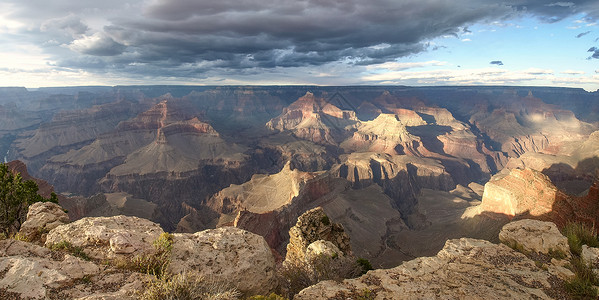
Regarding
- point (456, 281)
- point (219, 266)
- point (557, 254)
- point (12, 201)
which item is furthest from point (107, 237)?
point (557, 254)

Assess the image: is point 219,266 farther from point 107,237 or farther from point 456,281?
point 456,281

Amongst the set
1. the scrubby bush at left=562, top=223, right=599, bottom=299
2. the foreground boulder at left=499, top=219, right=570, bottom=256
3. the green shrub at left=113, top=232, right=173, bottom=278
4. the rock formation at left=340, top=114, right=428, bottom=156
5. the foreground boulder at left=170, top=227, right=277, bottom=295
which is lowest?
the rock formation at left=340, top=114, right=428, bottom=156

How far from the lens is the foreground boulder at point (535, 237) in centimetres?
1416

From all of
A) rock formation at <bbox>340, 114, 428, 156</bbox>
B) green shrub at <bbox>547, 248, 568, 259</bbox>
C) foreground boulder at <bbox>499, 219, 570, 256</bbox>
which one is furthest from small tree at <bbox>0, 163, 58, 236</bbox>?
rock formation at <bbox>340, 114, 428, 156</bbox>

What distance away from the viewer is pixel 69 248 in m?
9.71

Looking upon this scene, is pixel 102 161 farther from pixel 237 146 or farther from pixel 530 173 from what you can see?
pixel 530 173

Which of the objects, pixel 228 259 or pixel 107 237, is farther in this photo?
pixel 228 259

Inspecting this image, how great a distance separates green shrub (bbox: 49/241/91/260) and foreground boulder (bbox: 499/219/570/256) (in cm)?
2140

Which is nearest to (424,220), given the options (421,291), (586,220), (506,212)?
(506,212)

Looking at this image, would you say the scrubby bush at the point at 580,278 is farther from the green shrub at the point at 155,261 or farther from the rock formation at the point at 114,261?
the green shrub at the point at 155,261

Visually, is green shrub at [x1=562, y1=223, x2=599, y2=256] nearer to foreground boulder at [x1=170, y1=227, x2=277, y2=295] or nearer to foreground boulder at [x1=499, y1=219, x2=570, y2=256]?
foreground boulder at [x1=499, y1=219, x2=570, y2=256]

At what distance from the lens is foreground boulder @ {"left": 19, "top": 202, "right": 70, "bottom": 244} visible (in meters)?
12.0

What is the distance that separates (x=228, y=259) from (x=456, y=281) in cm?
1010

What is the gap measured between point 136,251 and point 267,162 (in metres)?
168
